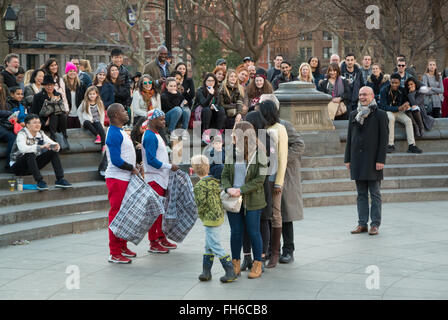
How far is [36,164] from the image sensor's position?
35.8 feet

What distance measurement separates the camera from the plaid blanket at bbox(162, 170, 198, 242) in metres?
9.00

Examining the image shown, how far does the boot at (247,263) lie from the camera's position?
8.08 meters

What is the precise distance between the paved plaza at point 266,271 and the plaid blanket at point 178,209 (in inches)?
12.9

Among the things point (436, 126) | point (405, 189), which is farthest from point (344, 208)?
point (436, 126)

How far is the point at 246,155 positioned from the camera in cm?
766

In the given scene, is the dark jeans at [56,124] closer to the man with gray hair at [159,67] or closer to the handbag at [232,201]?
the man with gray hair at [159,67]

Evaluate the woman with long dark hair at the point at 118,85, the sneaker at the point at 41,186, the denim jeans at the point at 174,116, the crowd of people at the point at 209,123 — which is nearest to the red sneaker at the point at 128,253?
the crowd of people at the point at 209,123

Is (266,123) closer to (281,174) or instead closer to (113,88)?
(281,174)

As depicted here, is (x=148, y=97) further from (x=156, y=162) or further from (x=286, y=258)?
(x=286, y=258)

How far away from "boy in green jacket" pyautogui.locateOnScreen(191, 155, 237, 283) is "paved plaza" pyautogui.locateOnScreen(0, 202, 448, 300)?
0.17 meters

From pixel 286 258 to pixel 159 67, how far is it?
7.39 metres

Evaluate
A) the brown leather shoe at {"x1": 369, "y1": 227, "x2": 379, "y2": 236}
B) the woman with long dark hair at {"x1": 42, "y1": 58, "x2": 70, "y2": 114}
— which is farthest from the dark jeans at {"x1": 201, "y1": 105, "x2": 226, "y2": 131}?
the brown leather shoe at {"x1": 369, "y1": 227, "x2": 379, "y2": 236}
